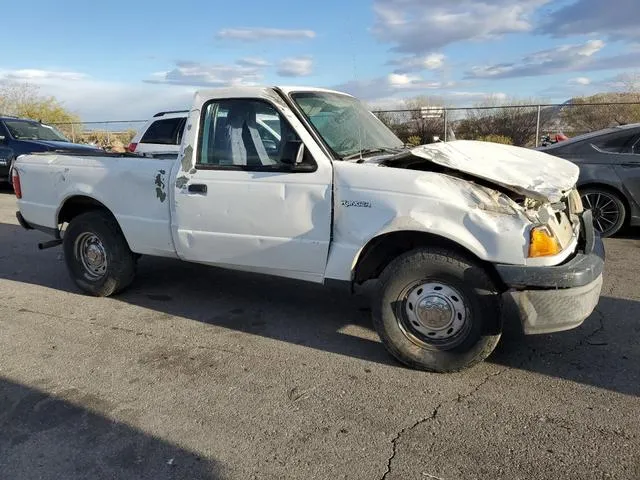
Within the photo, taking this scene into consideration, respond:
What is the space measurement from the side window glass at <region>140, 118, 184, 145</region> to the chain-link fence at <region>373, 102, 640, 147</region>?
20.6 feet

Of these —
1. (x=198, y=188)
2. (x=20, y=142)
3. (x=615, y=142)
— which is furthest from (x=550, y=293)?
(x=20, y=142)

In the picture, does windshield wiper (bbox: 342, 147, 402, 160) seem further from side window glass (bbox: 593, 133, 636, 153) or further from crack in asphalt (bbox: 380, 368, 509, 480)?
side window glass (bbox: 593, 133, 636, 153)

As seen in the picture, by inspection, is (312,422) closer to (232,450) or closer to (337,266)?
(232,450)

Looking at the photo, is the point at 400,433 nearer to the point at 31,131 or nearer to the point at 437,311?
the point at 437,311

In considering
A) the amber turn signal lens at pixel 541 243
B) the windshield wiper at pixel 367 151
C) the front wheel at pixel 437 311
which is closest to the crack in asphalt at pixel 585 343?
the front wheel at pixel 437 311

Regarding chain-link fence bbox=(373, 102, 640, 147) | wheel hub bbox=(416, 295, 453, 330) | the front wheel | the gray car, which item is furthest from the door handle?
chain-link fence bbox=(373, 102, 640, 147)

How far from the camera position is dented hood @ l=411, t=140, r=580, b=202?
11.9 feet

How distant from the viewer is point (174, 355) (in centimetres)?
422

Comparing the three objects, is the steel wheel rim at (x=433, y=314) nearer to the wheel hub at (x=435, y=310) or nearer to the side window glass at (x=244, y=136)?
the wheel hub at (x=435, y=310)

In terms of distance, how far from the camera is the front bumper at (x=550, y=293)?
3.44 m

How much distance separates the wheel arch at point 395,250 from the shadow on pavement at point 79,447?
175 centimetres

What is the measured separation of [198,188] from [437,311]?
2.13 meters

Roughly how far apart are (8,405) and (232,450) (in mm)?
1569

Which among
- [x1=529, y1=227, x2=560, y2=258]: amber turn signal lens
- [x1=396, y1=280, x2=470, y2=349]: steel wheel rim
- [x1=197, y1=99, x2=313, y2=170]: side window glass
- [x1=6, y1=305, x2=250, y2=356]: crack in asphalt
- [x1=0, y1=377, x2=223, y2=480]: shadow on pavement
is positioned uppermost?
[x1=197, y1=99, x2=313, y2=170]: side window glass
